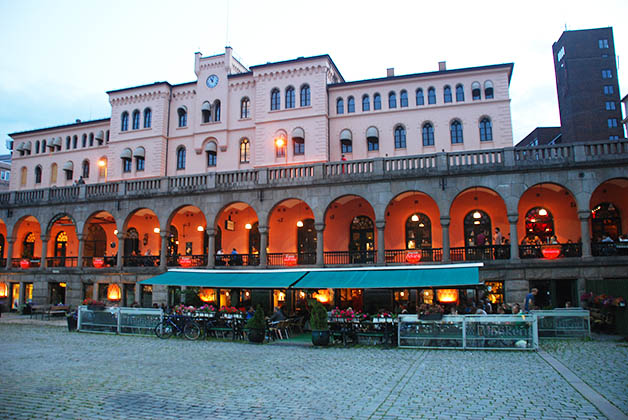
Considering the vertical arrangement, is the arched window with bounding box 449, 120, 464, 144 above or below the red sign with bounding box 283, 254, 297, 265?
above

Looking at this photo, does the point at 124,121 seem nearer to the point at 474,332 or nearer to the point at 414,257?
the point at 414,257

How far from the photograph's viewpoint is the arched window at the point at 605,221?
79.6 ft

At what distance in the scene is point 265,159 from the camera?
32.7 metres

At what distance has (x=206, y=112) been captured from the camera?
3550 centimetres

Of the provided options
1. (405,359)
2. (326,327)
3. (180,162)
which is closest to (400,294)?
(326,327)

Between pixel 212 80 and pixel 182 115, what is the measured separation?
12.1ft

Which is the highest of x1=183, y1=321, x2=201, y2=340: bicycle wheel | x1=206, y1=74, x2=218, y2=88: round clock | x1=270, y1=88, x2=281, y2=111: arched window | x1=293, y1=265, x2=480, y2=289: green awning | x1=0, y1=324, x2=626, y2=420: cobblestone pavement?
x1=206, y1=74, x2=218, y2=88: round clock

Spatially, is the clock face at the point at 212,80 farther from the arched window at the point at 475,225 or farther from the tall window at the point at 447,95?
the arched window at the point at 475,225

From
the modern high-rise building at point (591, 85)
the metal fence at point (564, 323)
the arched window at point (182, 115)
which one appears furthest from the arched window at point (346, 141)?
the modern high-rise building at point (591, 85)

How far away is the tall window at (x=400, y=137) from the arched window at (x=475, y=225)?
7.38 meters

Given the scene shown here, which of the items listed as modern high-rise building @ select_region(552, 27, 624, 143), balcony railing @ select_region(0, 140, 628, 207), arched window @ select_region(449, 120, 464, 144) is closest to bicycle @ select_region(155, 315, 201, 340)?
balcony railing @ select_region(0, 140, 628, 207)

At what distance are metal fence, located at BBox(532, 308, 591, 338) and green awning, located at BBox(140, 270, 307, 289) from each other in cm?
944

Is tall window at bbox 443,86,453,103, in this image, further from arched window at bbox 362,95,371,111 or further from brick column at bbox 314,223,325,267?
brick column at bbox 314,223,325,267

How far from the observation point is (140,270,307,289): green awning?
19.4 meters
